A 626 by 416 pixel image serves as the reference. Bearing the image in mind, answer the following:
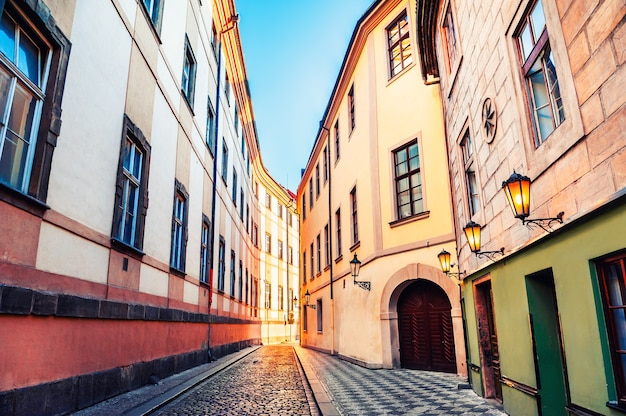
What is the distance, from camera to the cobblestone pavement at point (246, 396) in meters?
6.66

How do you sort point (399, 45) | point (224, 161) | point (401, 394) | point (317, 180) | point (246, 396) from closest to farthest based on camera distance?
point (246, 396)
point (401, 394)
point (399, 45)
point (224, 161)
point (317, 180)

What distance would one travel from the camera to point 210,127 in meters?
16.2

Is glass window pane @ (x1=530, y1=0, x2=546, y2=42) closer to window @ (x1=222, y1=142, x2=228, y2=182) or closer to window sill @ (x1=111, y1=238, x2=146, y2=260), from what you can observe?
window sill @ (x1=111, y1=238, x2=146, y2=260)

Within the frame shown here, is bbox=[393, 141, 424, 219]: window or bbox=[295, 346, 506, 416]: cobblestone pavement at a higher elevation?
bbox=[393, 141, 424, 219]: window

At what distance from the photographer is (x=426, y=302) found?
40.2ft

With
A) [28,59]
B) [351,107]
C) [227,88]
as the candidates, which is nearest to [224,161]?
[227,88]

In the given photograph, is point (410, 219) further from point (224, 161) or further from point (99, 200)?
point (224, 161)

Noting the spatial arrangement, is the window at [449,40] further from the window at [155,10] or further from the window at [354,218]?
the window at [354,218]

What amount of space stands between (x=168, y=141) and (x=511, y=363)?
8.48 meters

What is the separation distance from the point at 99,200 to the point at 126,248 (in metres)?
1.24

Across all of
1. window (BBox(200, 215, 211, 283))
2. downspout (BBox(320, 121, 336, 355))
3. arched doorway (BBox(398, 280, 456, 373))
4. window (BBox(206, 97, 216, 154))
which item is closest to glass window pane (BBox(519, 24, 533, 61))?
arched doorway (BBox(398, 280, 456, 373))

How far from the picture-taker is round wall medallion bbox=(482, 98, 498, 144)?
6.61 m

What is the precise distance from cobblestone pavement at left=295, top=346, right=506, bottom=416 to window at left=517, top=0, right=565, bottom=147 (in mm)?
4256

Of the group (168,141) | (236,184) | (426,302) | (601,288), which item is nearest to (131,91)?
(168,141)
